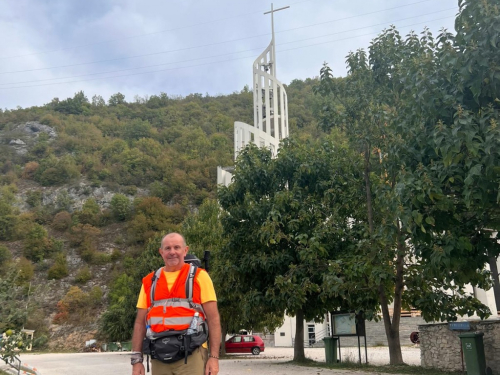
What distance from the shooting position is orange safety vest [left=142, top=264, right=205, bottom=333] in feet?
11.5

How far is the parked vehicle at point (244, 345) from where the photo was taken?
1065 inches

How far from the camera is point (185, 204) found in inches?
3253

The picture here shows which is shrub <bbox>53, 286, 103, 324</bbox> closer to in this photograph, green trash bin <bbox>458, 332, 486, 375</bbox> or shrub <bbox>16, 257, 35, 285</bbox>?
shrub <bbox>16, 257, 35, 285</bbox>

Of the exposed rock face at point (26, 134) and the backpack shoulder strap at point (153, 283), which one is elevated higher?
the exposed rock face at point (26, 134)

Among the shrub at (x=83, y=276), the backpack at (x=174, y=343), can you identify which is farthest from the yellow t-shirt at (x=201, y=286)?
the shrub at (x=83, y=276)

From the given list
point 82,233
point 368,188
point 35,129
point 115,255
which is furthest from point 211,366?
point 35,129

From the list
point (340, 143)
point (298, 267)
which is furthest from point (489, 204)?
point (340, 143)

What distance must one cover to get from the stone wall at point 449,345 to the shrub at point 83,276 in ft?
199

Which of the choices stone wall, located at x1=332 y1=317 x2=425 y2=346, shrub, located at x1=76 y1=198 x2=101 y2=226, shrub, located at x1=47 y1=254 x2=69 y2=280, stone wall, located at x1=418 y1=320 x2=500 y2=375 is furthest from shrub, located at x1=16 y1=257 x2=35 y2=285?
stone wall, located at x1=418 y1=320 x2=500 y2=375

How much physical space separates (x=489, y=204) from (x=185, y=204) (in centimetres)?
7621

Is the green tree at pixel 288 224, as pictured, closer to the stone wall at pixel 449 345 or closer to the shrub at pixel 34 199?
the stone wall at pixel 449 345

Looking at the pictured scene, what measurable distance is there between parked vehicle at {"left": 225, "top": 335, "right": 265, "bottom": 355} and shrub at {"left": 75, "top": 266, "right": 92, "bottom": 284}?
147 ft

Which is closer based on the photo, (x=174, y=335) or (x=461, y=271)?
(x=174, y=335)

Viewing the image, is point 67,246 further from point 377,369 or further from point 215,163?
point 377,369
